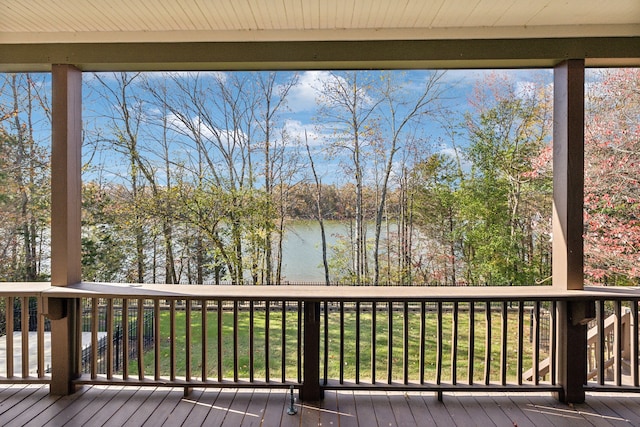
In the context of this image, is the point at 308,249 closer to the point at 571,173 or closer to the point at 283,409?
the point at 283,409

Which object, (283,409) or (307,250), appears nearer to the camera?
(283,409)

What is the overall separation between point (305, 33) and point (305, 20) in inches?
5.2

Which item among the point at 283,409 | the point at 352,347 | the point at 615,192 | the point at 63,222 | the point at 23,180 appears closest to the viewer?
the point at 283,409

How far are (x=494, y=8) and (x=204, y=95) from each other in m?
3.13

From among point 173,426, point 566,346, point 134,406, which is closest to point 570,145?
point 566,346

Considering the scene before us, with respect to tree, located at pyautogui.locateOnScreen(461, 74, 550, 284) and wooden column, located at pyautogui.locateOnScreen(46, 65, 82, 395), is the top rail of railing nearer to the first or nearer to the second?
wooden column, located at pyautogui.locateOnScreen(46, 65, 82, 395)

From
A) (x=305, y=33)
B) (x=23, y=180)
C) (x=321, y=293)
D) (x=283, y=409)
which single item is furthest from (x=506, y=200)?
(x=23, y=180)

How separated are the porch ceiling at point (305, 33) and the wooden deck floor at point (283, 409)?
2522 mm

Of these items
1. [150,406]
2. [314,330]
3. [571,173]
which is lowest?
[150,406]

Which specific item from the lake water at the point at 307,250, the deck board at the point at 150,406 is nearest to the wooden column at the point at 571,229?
the lake water at the point at 307,250

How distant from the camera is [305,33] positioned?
2742 mm

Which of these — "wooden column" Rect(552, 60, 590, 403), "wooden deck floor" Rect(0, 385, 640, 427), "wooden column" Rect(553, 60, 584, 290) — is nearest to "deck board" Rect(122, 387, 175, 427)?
"wooden deck floor" Rect(0, 385, 640, 427)

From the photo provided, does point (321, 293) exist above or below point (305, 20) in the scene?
below

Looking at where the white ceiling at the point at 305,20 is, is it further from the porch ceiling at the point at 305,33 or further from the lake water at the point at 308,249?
the lake water at the point at 308,249
